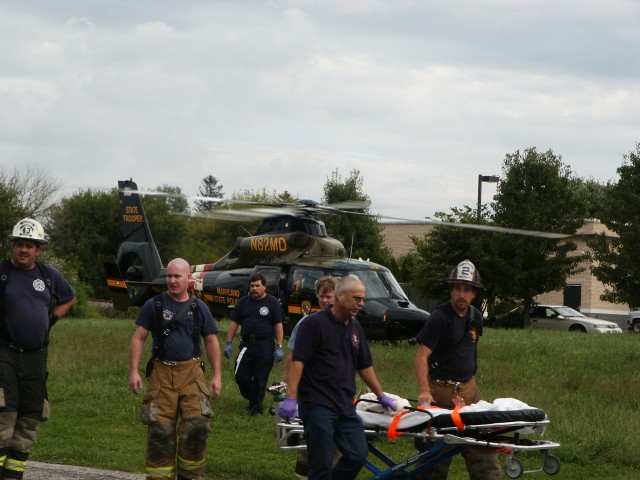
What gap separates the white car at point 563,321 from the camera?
43094 mm

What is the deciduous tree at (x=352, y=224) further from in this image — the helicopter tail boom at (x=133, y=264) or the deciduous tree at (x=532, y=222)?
the helicopter tail boom at (x=133, y=264)

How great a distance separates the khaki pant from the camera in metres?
7.76

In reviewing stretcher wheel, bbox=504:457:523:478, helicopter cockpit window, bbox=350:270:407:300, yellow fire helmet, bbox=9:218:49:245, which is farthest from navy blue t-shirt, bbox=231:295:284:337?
helicopter cockpit window, bbox=350:270:407:300

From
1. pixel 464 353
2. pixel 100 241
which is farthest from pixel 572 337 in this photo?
pixel 100 241

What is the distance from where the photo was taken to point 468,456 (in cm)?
787

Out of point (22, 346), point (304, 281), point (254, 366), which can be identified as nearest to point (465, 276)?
point (22, 346)

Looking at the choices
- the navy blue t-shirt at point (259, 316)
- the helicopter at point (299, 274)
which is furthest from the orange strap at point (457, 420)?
the helicopter at point (299, 274)

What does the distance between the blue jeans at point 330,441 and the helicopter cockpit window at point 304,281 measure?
14191mm

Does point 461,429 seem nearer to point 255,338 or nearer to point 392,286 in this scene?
point 255,338

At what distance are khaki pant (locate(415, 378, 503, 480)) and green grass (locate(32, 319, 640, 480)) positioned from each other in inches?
78.1

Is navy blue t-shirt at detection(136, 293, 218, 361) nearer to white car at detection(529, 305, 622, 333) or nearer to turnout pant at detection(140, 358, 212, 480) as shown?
turnout pant at detection(140, 358, 212, 480)

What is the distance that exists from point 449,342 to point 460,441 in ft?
3.78

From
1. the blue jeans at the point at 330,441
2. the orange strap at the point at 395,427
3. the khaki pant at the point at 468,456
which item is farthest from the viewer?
the khaki pant at the point at 468,456

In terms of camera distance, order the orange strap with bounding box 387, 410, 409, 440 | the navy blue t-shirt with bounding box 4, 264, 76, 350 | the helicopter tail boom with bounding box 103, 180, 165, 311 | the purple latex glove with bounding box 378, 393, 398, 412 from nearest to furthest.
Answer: the orange strap with bounding box 387, 410, 409, 440 → the purple latex glove with bounding box 378, 393, 398, 412 → the navy blue t-shirt with bounding box 4, 264, 76, 350 → the helicopter tail boom with bounding box 103, 180, 165, 311
